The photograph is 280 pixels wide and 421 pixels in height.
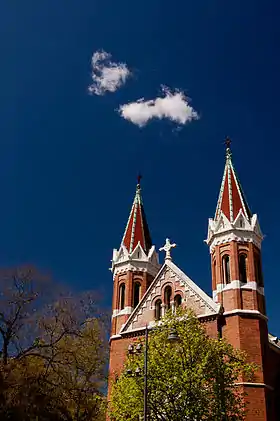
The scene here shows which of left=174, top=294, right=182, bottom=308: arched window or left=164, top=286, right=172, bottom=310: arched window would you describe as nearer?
left=174, top=294, right=182, bottom=308: arched window

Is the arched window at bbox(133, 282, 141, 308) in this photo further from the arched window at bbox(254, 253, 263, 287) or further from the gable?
the arched window at bbox(254, 253, 263, 287)

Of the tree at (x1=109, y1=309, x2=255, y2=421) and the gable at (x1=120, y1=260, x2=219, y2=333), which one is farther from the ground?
the gable at (x1=120, y1=260, x2=219, y2=333)

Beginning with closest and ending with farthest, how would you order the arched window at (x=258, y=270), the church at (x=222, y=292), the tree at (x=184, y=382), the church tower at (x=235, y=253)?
the tree at (x=184, y=382)
the church at (x=222, y=292)
the church tower at (x=235, y=253)
the arched window at (x=258, y=270)

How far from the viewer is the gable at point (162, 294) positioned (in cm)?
3416

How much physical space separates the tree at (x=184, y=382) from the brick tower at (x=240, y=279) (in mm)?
3860

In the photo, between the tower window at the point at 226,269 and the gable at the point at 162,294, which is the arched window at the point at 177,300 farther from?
the tower window at the point at 226,269

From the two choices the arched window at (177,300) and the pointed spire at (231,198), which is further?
the pointed spire at (231,198)

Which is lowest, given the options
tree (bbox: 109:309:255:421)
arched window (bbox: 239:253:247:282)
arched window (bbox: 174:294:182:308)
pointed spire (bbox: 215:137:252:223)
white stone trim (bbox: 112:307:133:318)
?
tree (bbox: 109:309:255:421)

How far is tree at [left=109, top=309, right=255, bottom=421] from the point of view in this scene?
973 inches

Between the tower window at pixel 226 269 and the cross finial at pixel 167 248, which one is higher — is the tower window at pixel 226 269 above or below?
below


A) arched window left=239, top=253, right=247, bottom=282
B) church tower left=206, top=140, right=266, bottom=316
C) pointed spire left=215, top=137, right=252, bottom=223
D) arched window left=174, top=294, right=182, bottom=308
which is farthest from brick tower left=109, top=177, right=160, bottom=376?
arched window left=239, top=253, right=247, bottom=282

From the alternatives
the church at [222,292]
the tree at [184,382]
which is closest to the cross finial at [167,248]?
the church at [222,292]

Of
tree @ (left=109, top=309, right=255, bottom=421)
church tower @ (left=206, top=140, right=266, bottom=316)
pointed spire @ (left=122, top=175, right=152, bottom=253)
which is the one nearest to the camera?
tree @ (left=109, top=309, right=255, bottom=421)

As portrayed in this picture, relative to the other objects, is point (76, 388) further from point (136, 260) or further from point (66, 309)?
point (136, 260)
